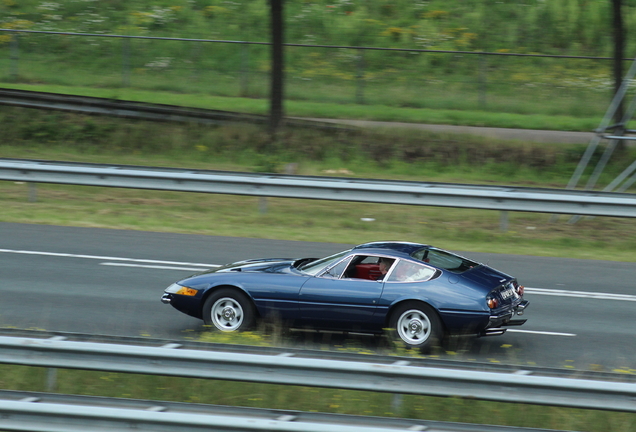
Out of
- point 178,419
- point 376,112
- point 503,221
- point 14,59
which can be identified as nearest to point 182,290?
point 178,419

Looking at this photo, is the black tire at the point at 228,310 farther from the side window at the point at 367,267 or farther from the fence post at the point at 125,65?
the fence post at the point at 125,65

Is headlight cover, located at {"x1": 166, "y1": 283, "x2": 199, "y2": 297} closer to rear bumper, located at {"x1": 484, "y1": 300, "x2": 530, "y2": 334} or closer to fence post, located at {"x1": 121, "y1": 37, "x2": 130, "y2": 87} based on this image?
rear bumper, located at {"x1": 484, "y1": 300, "x2": 530, "y2": 334}

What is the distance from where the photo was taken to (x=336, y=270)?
848 cm

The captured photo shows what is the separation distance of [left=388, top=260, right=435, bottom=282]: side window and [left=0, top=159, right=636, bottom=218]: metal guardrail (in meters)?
5.15

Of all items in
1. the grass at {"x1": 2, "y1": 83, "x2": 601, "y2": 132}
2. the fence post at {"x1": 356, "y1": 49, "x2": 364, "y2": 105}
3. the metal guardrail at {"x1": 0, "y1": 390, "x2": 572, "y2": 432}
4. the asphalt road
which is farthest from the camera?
the fence post at {"x1": 356, "y1": 49, "x2": 364, "y2": 105}

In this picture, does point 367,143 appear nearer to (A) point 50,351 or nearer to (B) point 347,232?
(B) point 347,232

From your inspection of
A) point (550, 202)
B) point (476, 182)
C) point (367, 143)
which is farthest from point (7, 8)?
point (550, 202)

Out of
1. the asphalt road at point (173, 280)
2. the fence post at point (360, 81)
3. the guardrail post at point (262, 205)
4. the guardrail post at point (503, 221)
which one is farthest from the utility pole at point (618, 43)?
the guardrail post at point (262, 205)

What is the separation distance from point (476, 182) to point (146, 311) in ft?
34.3

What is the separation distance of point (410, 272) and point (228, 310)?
208 cm

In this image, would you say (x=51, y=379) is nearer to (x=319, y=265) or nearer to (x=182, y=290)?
(x=182, y=290)

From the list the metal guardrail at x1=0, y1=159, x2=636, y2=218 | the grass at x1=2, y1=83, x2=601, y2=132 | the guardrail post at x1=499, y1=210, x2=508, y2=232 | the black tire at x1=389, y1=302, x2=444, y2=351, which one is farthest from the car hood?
the grass at x1=2, y1=83, x2=601, y2=132

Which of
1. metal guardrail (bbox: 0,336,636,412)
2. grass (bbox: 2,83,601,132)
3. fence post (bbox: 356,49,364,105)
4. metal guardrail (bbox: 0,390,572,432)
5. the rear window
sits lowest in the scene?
metal guardrail (bbox: 0,390,572,432)

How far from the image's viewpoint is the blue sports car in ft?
26.1
